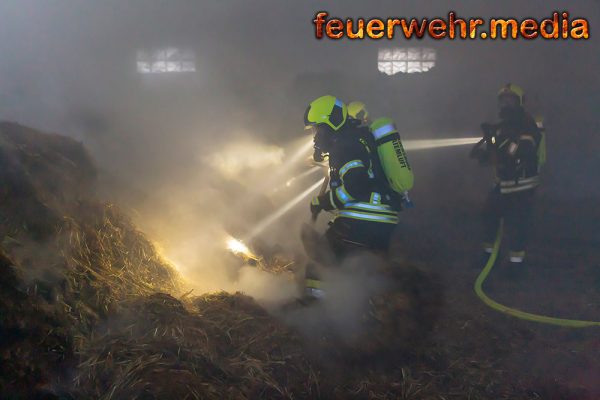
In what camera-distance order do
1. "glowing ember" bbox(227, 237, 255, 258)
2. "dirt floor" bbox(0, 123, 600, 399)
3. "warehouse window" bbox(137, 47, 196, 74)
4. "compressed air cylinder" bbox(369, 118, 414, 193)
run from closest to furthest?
1. "dirt floor" bbox(0, 123, 600, 399)
2. "compressed air cylinder" bbox(369, 118, 414, 193)
3. "glowing ember" bbox(227, 237, 255, 258)
4. "warehouse window" bbox(137, 47, 196, 74)

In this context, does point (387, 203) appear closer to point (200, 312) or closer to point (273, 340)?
point (273, 340)

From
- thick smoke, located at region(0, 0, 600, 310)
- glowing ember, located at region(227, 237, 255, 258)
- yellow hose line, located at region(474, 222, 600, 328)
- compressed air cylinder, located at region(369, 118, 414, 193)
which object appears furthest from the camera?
thick smoke, located at region(0, 0, 600, 310)

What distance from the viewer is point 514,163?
22.4ft

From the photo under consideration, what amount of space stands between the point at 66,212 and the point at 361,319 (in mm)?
3182

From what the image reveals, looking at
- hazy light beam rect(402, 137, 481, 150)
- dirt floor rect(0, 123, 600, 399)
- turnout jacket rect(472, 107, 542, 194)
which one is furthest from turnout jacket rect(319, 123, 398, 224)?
hazy light beam rect(402, 137, 481, 150)

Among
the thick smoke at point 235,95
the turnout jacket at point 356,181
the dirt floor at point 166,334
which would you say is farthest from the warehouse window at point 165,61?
the turnout jacket at point 356,181

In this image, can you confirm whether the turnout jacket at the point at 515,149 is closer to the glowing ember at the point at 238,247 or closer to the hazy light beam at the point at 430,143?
the glowing ember at the point at 238,247

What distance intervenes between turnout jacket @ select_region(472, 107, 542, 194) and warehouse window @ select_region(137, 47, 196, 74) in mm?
6165

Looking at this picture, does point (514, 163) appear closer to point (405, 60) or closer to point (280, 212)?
point (280, 212)

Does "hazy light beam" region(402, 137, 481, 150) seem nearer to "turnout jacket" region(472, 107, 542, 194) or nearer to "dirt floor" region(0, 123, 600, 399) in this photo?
"turnout jacket" region(472, 107, 542, 194)

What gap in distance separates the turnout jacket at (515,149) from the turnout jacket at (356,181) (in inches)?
110

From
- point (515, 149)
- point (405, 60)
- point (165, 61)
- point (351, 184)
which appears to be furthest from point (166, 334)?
point (405, 60)

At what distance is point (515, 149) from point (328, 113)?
3.36 metres

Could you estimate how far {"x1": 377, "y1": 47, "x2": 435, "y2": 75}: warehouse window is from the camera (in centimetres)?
1138
